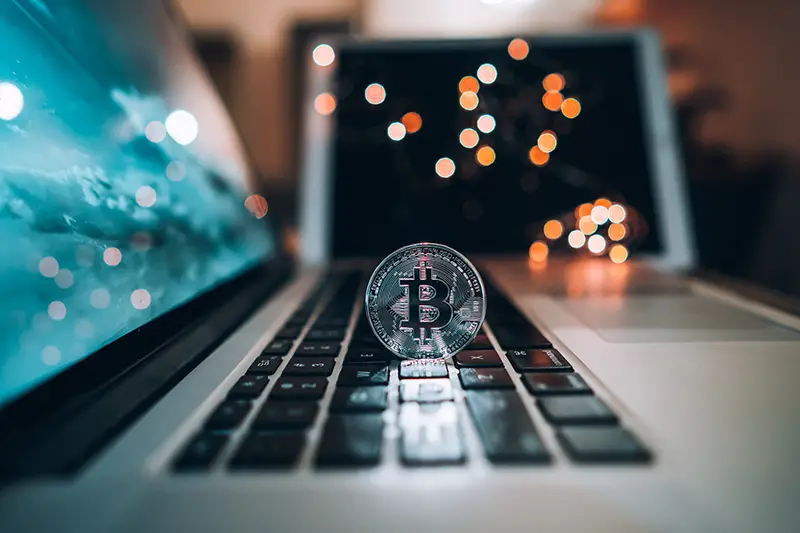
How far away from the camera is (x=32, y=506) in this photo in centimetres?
21

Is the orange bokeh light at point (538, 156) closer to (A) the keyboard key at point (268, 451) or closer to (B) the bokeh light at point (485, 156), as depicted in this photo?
(B) the bokeh light at point (485, 156)

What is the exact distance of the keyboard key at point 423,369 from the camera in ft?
1.11

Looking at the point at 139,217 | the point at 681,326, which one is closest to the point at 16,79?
the point at 139,217

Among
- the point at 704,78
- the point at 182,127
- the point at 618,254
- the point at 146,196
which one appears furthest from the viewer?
the point at 704,78

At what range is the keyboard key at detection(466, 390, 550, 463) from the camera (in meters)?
0.23

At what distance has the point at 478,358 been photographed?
36 centimetres

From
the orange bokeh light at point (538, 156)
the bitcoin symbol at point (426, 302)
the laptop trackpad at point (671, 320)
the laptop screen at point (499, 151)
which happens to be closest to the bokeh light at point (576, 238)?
the laptop screen at point (499, 151)

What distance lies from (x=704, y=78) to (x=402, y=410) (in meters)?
1.14

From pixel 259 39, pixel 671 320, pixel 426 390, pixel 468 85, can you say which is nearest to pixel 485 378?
pixel 426 390

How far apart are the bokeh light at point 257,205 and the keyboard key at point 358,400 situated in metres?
0.53

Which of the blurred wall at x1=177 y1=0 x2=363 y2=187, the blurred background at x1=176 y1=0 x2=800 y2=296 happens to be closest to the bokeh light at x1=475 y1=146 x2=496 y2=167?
the blurred background at x1=176 y1=0 x2=800 y2=296

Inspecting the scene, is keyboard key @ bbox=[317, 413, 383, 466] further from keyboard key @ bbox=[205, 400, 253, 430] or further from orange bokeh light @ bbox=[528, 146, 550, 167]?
orange bokeh light @ bbox=[528, 146, 550, 167]

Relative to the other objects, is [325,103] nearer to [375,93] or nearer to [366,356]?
[375,93]

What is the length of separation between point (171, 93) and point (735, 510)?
2.04 feet
